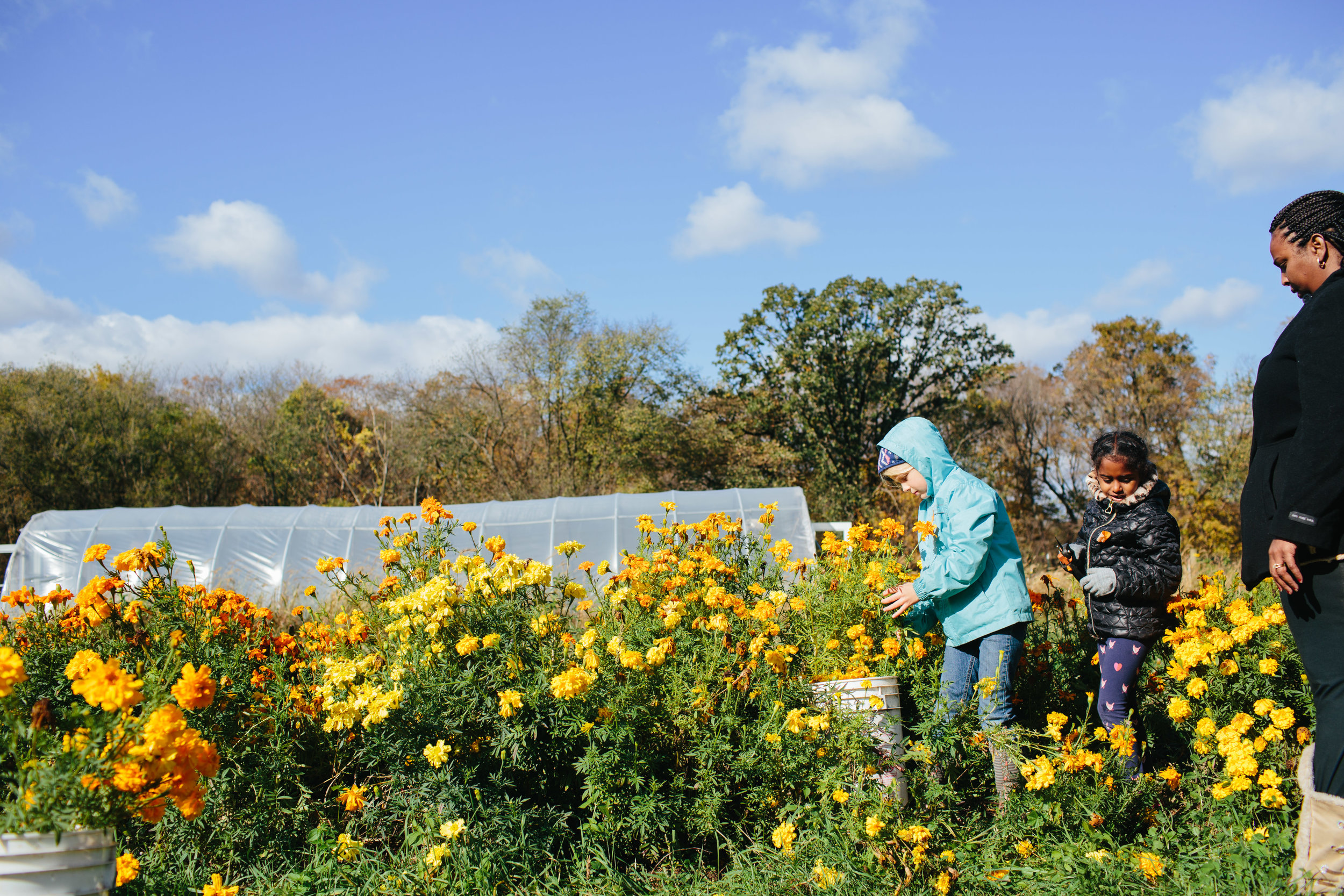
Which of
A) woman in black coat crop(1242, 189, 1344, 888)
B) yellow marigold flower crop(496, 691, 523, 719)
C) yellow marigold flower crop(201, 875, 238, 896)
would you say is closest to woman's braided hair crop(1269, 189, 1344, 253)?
woman in black coat crop(1242, 189, 1344, 888)

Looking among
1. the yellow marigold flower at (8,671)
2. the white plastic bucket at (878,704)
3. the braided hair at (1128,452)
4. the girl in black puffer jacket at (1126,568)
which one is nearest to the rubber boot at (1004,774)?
the white plastic bucket at (878,704)

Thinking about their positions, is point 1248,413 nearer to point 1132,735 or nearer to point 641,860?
point 1132,735

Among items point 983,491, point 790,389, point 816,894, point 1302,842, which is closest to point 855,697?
point 816,894

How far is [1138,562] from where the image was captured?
2787 mm

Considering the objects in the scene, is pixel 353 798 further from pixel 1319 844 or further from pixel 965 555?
pixel 1319 844

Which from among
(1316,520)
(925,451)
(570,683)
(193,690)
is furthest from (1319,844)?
(193,690)

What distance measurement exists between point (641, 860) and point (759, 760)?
0.55 m

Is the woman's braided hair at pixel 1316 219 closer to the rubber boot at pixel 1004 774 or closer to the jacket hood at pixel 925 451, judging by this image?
the jacket hood at pixel 925 451

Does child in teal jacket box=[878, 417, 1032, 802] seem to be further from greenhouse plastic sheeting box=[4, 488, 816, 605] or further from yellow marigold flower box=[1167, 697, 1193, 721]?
greenhouse plastic sheeting box=[4, 488, 816, 605]

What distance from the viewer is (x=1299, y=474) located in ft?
6.28

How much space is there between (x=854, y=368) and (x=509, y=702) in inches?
527

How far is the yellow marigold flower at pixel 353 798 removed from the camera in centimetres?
243

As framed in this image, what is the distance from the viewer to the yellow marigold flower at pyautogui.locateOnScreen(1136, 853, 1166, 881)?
203 cm

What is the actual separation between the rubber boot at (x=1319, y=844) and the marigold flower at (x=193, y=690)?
8.70ft
